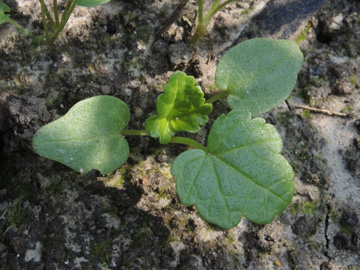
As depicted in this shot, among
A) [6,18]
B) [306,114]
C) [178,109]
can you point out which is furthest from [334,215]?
[6,18]

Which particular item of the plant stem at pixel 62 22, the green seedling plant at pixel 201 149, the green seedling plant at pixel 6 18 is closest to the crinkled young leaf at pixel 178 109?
the green seedling plant at pixel 201 149

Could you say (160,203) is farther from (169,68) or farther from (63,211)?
(169,68)

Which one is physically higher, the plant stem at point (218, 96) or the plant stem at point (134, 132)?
the plant stem at point (218, 96)

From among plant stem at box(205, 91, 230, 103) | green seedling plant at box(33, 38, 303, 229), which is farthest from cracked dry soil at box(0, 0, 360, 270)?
green seedling plant at box(33, 38, 303, 229)

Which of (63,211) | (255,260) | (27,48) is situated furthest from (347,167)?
(27,48)

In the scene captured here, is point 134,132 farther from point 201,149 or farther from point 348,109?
point 348,109

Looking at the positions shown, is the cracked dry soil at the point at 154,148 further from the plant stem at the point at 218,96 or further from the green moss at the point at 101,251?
the plant stem at the point at 218,96

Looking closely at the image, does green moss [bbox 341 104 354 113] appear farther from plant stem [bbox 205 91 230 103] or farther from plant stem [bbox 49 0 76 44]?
plant stem [bbox 49 0 76 44]
